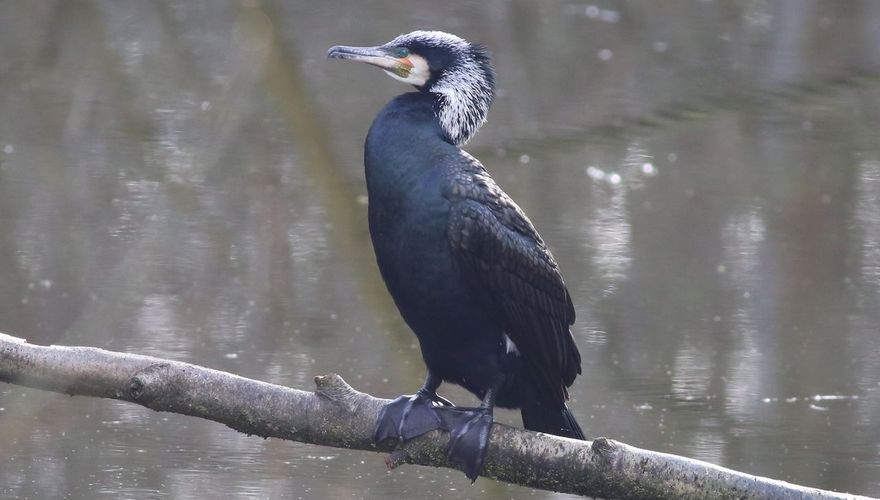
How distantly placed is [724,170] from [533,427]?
3.54m

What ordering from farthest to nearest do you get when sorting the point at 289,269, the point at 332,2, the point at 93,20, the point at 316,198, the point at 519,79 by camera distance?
the point at 332,2, the point at 93,20, the point at 519,79, the point at 316,198, the point at 289,269

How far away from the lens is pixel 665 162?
632cm

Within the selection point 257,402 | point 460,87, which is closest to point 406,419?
point 257,402

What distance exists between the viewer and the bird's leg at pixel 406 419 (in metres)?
2.67

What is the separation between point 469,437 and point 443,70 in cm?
82

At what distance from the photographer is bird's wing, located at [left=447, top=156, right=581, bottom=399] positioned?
8.87 feet

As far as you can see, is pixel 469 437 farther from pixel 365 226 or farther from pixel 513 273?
pixel 365 226

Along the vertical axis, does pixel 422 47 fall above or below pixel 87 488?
above

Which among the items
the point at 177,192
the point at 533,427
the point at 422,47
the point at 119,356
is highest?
the point at 422,47

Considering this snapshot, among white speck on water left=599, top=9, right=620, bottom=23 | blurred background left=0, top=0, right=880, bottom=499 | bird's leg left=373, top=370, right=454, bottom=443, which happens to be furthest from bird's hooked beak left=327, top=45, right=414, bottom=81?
white speck on water left=599, top=9, right=620, bottom=23

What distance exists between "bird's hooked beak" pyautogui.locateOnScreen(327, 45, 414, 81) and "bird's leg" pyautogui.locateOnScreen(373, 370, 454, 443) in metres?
0.71

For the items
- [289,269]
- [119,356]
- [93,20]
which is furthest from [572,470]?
[93,20]

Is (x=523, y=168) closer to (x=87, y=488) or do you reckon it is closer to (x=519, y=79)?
(x=519, y=79)

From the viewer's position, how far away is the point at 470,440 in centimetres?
268
